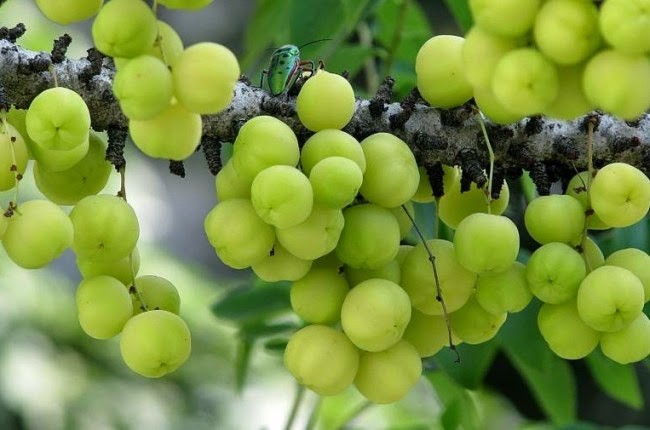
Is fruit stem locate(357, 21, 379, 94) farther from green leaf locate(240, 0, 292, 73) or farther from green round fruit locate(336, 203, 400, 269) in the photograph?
green round fruit locate(336, 203, 400, 269)

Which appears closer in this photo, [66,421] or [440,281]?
[440,281]

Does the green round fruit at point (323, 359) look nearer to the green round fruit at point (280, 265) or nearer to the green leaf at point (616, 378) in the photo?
the green round fruit at point (280, 265)

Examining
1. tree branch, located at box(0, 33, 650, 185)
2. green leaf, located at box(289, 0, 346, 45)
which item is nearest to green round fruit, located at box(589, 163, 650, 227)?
tree branch, located at box(0, 33, 650, 185)

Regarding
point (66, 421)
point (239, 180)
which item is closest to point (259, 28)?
point (239, 180)

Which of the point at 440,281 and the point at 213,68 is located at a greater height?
the point at 213,68

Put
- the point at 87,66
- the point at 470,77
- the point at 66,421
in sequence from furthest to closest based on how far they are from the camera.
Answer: the point at 66,421 < the point at 87,66 < the point at 470,77

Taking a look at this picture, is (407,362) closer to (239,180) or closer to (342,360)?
(342,360)

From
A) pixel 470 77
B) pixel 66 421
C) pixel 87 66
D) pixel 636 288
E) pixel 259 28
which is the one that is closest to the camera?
pixel 470 77
